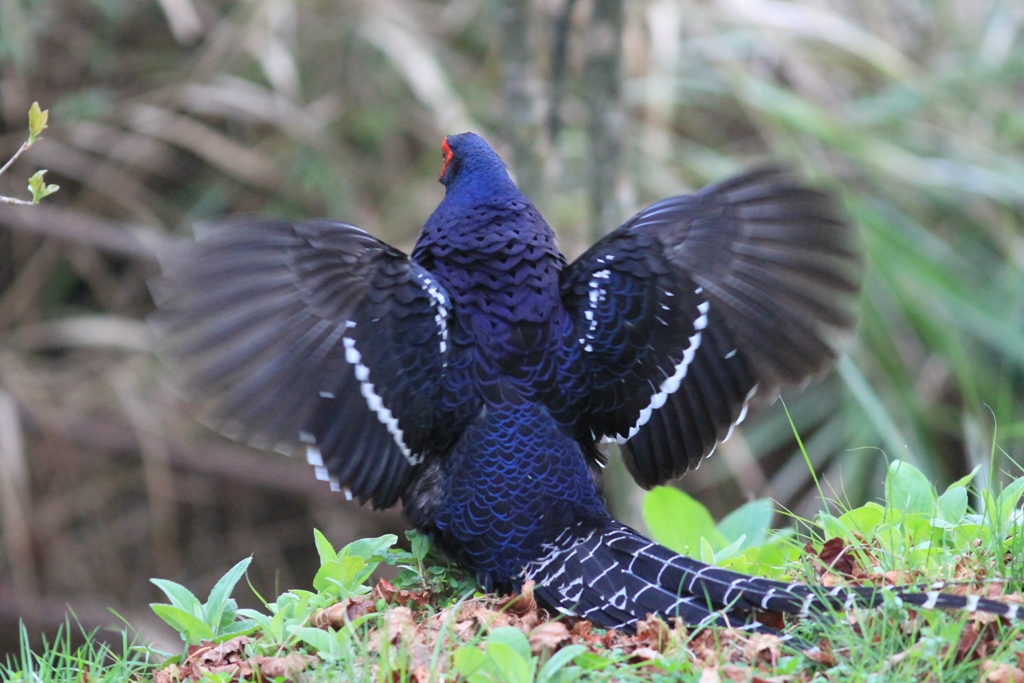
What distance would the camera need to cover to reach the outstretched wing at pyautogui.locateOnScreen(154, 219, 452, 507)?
238 centimetres

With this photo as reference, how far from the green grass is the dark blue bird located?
7.4 inches

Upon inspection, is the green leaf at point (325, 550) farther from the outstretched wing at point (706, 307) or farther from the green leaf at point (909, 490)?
the green leaf at point (909, 490)

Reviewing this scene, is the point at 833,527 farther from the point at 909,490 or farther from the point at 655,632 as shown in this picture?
the point at 655,632

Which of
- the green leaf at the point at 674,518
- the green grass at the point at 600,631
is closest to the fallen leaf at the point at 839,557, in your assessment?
the green grass at the point at 600,631

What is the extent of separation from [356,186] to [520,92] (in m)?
2.27

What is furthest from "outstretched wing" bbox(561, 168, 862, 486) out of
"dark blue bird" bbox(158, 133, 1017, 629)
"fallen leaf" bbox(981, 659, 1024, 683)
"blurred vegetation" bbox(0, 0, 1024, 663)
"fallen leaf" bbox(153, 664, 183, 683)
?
"blurred vegetation" bbox(0, 0, 1024, 663)

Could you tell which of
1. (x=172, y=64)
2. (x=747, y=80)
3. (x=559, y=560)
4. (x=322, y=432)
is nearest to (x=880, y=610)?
(x=559, y=560)

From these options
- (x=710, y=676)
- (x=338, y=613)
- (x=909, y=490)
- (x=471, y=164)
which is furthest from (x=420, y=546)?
(x=909, y=490)

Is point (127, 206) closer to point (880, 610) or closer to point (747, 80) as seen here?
point (747, 80)

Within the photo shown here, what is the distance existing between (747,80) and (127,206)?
3.20 meters

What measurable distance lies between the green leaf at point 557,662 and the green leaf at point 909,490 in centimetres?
94

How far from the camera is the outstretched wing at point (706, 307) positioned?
261 centimetres

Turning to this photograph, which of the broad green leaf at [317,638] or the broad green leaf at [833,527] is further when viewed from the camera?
the broad green leaf at [833,527]

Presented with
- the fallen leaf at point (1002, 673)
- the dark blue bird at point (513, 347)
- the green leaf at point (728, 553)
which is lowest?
the green leaf at point (728, 553)
